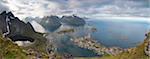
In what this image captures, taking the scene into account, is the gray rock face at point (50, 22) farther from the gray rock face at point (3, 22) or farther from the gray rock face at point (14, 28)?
the gray rock face at point (3, 22)

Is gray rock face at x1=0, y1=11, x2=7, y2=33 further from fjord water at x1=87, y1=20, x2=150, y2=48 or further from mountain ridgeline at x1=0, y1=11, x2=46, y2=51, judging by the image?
fjord water at x1=87, y1=20, x2=150, y2=48

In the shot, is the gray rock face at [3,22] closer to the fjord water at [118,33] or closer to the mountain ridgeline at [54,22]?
the mountain ridgeline at [54,22]

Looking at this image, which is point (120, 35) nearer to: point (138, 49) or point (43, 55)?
point (138, 49)

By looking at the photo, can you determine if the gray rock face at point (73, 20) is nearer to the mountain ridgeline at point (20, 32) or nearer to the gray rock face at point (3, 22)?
the mountain ridgeline at point (20, 32)

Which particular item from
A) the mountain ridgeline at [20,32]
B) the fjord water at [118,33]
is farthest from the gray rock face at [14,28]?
the fjord water at [118,33]

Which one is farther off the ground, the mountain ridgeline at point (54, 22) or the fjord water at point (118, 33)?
the mountain ridgeline at point (54, 22)

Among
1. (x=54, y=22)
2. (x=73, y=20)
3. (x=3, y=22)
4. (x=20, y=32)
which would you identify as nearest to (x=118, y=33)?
(x=73, y=20)

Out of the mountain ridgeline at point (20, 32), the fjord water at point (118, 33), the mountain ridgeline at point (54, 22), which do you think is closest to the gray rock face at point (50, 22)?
the mountain ridgeline at point (54, 22)
